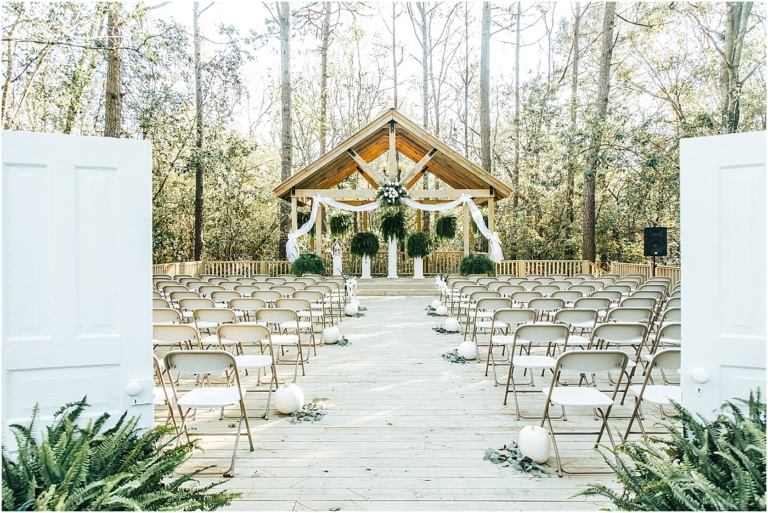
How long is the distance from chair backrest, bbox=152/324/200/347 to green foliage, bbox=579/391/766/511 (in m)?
3.34

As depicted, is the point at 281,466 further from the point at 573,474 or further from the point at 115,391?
the point at 573,474

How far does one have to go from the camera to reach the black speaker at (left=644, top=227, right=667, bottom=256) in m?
12.0

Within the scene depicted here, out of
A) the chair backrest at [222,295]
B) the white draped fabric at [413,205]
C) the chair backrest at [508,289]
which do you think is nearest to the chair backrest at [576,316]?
the chair backrest at [508,289]

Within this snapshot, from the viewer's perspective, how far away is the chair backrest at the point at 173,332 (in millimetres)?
4082

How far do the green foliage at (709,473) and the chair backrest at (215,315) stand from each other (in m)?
4.20

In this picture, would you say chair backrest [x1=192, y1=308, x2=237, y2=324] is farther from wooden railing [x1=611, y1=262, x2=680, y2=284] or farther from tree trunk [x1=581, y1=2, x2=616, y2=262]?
tree trunk [x1=581, y1=2, x2=616, y2=262]

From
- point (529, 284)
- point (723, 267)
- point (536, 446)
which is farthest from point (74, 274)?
point (529, 284)

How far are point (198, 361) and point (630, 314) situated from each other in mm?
4752

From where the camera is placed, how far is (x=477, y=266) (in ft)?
48.3

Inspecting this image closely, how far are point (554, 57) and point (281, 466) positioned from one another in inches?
1090

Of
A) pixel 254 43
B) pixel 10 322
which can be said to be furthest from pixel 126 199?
pixel 254 43

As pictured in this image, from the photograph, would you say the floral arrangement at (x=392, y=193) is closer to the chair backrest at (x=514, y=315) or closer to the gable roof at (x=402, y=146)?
the gable roof at (x=402, y=146)

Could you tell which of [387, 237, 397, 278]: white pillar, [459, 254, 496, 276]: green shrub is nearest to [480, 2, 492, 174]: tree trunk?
[459, 254, 496, 276]: green shrub

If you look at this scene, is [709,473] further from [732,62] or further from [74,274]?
[732,62]
